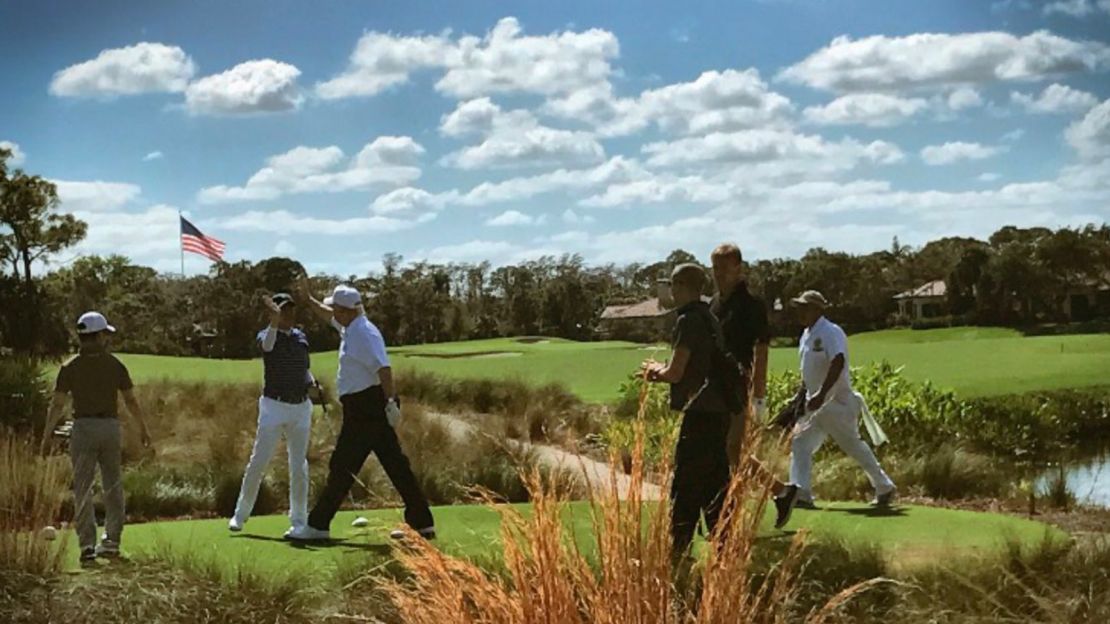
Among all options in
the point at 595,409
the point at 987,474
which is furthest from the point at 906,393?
the point at 595,409

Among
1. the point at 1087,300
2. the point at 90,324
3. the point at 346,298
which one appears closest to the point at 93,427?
the point at 90,324

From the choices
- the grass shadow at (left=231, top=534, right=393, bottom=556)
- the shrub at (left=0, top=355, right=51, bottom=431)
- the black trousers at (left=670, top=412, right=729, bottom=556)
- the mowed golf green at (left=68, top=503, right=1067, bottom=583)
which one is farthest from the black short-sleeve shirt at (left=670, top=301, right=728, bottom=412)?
the shrub at (left=0, top=355, right=51, bottom=431)

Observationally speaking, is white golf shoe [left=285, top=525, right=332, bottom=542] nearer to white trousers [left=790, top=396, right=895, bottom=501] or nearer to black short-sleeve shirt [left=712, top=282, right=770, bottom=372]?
black short-sleeve shirt [left=712, top=282, right=770, bottom=372]

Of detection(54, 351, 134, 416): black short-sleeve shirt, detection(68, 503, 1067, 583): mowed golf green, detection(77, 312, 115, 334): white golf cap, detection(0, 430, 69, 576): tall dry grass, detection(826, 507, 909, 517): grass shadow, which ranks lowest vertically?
detection(826, 507, 909, 517): grass shadow

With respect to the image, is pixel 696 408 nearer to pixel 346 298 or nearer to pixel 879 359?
pixel 346 298

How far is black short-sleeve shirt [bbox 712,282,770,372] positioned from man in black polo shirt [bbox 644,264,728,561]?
0.57 m

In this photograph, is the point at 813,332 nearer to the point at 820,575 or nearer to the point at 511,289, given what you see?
the point at 820,575

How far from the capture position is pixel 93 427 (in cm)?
746

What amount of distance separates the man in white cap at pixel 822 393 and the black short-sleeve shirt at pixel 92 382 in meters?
4.27

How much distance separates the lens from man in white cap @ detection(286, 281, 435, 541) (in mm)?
7738

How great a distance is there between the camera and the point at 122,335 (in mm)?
41906

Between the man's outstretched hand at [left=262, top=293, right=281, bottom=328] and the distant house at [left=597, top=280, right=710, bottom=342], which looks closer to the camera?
the man's outstretched hand at [left=262, top=293, right=281, bottom=328]

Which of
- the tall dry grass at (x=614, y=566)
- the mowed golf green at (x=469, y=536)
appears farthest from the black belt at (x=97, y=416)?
the tall dry grass at (x=614, y=566)

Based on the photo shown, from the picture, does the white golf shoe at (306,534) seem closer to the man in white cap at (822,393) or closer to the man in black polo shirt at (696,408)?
the man in black polo shirt at (696,408)
